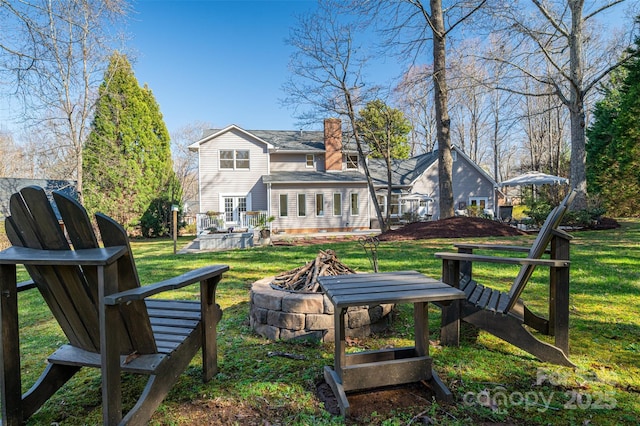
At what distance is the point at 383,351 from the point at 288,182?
16.5 meters

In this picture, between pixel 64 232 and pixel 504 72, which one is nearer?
pixel 64 232

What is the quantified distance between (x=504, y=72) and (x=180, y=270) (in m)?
16.0

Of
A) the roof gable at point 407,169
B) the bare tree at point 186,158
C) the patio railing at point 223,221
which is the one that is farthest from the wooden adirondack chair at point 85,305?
the bare tree at point 186,158

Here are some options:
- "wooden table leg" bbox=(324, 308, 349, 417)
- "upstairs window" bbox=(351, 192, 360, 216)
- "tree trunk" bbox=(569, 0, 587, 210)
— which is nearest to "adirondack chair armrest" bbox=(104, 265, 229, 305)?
"wooden table leg" bbox=(324, 308, 349, 417)

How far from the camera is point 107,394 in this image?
1.60m

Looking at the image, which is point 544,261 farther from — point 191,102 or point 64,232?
point 191,102

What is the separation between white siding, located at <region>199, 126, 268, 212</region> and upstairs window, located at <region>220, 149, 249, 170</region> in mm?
187

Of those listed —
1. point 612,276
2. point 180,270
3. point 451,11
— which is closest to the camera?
point 612,276

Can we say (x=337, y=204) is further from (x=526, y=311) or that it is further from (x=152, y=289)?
(x=152, y=289)

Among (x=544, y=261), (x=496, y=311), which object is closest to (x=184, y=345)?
(x=496, y=311)

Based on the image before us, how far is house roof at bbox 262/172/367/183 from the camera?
1872 centimetres

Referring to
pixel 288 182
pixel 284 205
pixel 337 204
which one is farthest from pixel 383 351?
pixel 337 204

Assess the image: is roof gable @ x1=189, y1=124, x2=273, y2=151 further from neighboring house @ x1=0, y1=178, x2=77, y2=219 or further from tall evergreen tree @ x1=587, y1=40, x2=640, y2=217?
tall evergreen tree @ x1=587, y1=40, x2=640, y2=217

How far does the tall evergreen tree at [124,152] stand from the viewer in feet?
56.3
